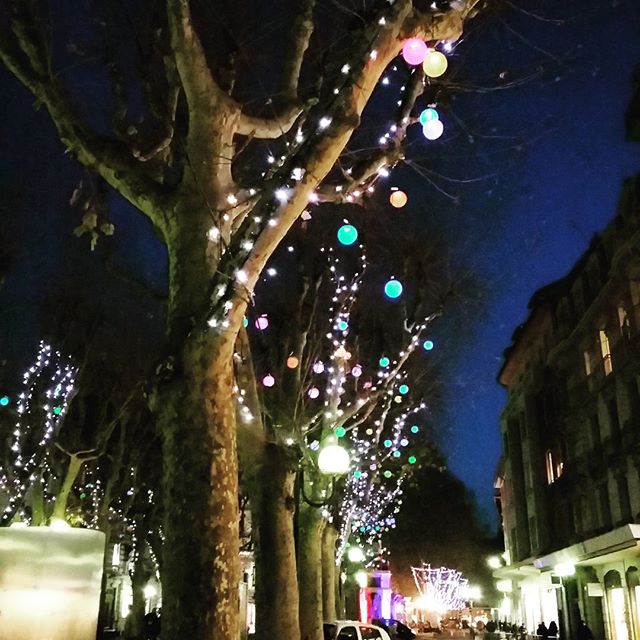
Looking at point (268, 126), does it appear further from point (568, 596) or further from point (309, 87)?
point (568, 596)

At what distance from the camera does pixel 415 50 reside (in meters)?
7.64

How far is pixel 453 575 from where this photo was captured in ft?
222

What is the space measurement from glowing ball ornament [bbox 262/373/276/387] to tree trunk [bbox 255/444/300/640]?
5.41m

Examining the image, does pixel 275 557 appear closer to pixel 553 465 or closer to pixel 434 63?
pixel 434 63

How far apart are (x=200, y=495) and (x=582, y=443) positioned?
27.4 metres

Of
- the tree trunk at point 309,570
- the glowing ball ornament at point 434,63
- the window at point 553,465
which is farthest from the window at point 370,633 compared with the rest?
the window at point 553,465

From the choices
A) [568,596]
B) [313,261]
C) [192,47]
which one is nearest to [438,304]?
[313,261]

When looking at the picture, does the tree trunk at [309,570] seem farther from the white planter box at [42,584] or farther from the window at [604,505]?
the window at [604,505]

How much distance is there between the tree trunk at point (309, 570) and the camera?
14625 mm

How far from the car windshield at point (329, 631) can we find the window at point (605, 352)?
15.3 meters

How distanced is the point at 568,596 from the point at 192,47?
30842mm

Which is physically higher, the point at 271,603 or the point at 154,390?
the point at 154,390

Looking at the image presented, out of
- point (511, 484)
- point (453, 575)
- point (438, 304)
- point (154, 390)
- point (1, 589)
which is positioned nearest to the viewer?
point (1, 589)

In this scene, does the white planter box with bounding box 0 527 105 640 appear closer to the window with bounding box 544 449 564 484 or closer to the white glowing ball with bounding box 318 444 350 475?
the white glowing ball with bounding box 318 444 350 475
